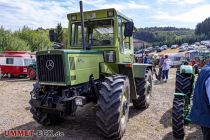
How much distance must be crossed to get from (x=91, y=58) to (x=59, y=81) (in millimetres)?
1042

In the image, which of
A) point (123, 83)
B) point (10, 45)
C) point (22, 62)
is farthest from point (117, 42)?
point (10, 45)

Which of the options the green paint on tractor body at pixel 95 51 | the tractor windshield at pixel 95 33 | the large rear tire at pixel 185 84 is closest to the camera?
the green paint on tractor body at pixel 95 51

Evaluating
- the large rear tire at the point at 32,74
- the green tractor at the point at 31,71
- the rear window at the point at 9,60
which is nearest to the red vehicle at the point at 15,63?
the rear window at the point at 9,60

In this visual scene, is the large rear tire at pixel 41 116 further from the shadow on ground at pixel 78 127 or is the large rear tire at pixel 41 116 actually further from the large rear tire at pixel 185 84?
the large rear tire at pixel 185 84

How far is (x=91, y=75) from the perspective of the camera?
21.8 feet

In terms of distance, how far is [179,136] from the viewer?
19.0ft

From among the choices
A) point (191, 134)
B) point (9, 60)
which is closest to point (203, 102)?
point (191, 134)

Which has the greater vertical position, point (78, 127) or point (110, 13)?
point (110, 13)

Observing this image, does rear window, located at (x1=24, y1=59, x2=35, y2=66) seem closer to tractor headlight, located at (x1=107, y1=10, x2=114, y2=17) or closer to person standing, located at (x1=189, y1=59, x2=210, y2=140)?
tractor headlight, located at (x1=107, y1=10, x2=114, y2=17)

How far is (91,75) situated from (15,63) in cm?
1603

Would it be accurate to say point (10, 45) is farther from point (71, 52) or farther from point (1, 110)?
point (71, 52)

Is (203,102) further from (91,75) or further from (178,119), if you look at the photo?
(91,75)

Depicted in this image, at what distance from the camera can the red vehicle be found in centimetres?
2131

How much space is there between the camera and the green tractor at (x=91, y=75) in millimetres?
5680
